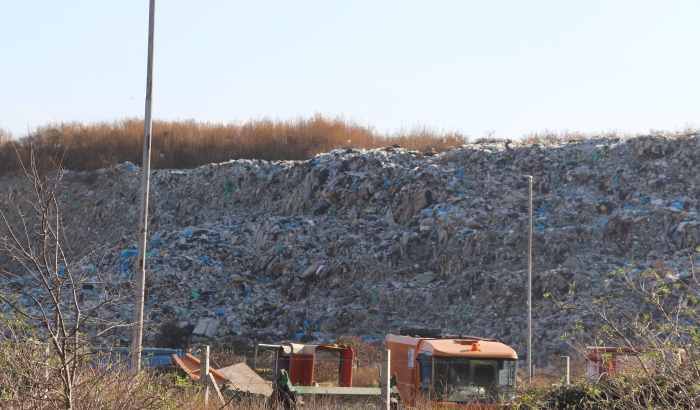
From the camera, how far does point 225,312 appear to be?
24.6m

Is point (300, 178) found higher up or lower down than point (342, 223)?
higher up

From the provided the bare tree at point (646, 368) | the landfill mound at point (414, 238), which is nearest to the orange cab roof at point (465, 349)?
the bare tree at point (646, 368)

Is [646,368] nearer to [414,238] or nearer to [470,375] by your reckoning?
[470,375]

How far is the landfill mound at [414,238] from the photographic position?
23.7m

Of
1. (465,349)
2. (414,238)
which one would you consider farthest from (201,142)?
(465,349)

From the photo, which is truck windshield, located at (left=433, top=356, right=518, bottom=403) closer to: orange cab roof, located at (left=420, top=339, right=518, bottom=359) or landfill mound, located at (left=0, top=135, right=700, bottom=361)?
orange cab roof, located at (left=420, top=339, right=518, bottom=359)

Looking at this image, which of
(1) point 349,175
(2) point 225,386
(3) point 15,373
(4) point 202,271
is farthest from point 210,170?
(3) point 15,373

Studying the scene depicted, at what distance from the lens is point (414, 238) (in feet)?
90.1

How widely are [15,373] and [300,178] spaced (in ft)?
89.5

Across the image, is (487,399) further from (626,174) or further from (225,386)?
(626,174)

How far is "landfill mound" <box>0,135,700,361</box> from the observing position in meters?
23.7

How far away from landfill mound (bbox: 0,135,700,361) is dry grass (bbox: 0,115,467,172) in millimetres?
4027

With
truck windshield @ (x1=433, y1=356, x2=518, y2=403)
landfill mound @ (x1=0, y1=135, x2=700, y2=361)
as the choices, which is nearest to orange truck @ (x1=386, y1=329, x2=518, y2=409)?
truck windshield @ (x1=433, y1=356, x2=518, y2=403)

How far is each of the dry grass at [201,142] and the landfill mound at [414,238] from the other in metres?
4.03
